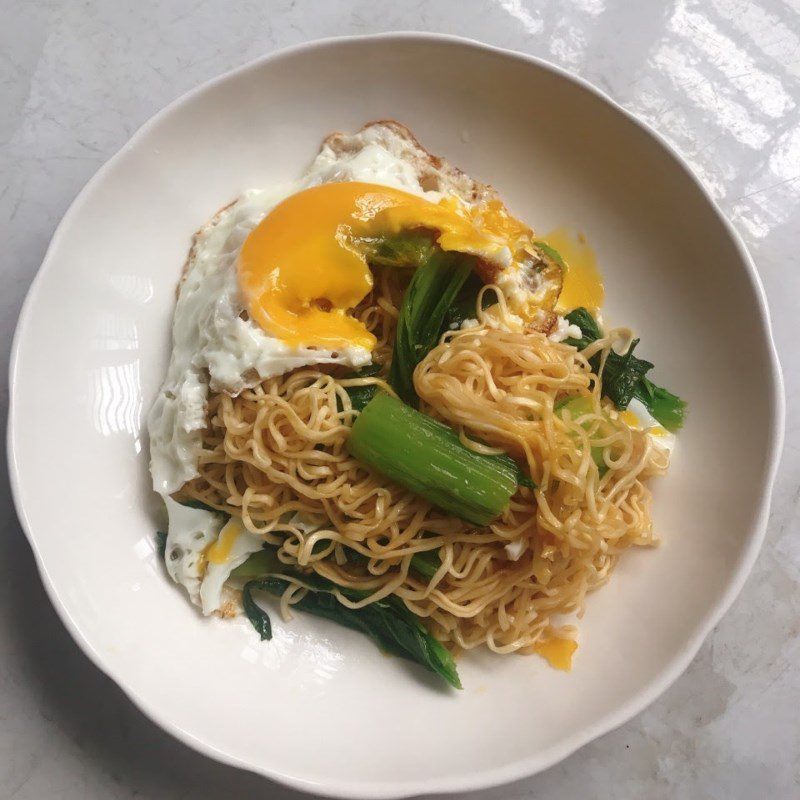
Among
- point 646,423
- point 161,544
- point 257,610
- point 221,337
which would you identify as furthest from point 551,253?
point 161,544

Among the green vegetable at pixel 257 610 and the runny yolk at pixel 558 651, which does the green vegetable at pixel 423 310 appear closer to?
the green vegetable at pixel 257 610

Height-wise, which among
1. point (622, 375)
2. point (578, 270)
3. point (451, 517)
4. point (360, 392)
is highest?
point (578, 270)

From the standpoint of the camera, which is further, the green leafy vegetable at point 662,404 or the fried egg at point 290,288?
the green leafy vegetable at point 662,404

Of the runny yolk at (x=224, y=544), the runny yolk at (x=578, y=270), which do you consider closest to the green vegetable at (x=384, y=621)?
the runny yolk at (x=224, y=544)

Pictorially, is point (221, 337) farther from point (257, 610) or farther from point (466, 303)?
point (257, 610)

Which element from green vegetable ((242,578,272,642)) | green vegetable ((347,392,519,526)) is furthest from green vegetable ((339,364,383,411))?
green vegetable ((242,578,272,642))

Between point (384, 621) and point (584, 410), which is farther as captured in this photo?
point (384, 621)
